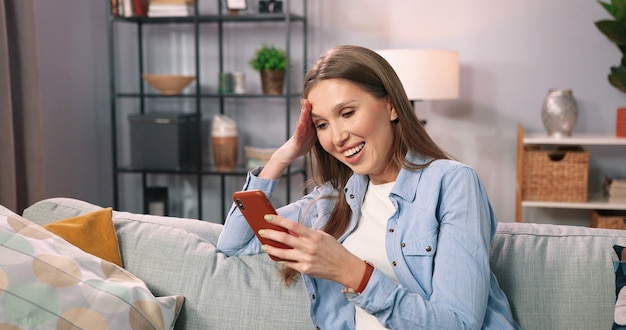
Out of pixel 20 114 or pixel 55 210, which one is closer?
pixel 55 210

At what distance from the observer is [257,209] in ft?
4.44

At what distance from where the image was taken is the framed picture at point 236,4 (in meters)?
→ 4.00

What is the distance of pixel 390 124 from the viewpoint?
156 centimetres

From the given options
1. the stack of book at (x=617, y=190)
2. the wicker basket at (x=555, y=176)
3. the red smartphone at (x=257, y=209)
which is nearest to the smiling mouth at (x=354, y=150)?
the red smartphone at (x=257, y=209)

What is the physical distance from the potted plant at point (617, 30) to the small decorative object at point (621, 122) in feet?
0.65

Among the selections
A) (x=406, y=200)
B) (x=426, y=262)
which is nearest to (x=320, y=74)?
(x=406, y=200)

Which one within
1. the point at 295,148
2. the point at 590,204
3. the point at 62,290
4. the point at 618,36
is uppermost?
the point at 618,36

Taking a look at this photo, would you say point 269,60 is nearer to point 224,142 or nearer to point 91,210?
point 224,142

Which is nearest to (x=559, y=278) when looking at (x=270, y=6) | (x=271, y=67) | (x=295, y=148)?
(x=295, y=148)

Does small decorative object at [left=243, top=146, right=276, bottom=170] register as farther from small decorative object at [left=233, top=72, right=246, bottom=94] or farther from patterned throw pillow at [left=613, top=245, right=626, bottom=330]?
patterned throw pillow at [left=613, top=245, right=626, bottom=330]

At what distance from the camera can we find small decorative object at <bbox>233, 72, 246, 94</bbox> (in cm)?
409

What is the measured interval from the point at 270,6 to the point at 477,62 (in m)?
1.13

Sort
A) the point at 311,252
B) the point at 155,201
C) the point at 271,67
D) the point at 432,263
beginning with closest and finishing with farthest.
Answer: the point at 311,252, the point at 432,263, the point at 271,67, the point at 155,201

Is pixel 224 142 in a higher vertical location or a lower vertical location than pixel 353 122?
lower
